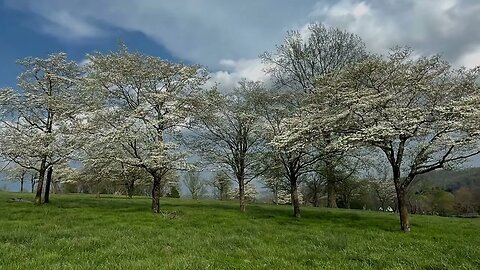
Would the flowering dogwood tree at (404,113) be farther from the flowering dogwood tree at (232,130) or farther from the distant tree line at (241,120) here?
the flowering dogwood tree at (232,130)

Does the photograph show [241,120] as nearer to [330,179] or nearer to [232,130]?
[232,130]

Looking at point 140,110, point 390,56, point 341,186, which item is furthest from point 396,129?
point 341,186

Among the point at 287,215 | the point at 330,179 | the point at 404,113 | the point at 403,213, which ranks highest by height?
the point at 404,113

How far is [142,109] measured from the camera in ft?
106

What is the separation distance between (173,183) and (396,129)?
211 feet

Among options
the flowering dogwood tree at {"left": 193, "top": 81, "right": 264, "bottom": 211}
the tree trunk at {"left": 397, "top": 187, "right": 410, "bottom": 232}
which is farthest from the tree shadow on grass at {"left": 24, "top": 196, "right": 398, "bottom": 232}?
the flowering dogwood tree at {"left": 193, "top": 81, "right": 264, "bottom": 211}

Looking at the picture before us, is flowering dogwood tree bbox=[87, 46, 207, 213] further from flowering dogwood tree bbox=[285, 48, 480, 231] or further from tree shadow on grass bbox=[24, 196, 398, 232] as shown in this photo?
flowering dogwood tree bbox=[285, 48, 480, 231]

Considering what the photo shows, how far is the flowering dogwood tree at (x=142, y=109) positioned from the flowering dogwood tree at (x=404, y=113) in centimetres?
1122

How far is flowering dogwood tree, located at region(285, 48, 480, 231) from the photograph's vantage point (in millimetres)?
23562

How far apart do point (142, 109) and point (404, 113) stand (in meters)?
19.9

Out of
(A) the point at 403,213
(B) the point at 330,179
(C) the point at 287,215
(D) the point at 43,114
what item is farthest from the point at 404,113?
(D) the point at 43,114

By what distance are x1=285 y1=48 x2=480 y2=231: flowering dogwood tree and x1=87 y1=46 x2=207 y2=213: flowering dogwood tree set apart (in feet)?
36.8

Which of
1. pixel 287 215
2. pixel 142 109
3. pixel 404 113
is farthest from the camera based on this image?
pixel 287 215

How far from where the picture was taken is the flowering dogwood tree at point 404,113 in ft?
77.3
